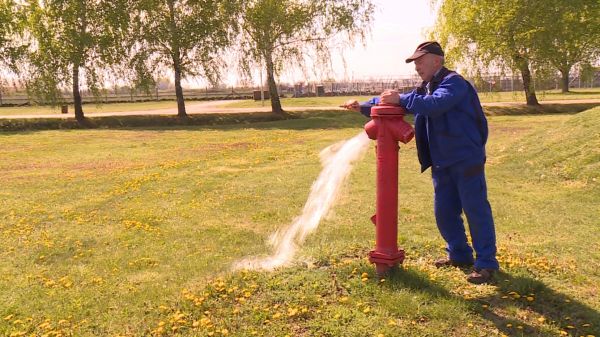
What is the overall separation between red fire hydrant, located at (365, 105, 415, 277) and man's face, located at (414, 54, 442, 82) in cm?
51

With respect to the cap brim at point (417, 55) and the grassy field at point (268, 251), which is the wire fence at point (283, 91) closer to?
the grassy field at point (268, 251)

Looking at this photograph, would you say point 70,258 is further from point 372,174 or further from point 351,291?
point 372,174

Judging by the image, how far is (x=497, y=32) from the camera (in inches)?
1407

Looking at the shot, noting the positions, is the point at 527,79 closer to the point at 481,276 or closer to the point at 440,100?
the point at 481,276

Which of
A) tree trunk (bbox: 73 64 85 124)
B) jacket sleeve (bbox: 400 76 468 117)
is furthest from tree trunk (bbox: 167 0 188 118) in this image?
jacket sleeve (bbox: 400 76 468 117)

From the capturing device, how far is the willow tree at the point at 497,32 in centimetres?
3453

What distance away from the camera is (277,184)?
13.5m

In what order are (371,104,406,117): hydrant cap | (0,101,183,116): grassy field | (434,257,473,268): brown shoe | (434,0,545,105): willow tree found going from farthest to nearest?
(0,101,183,116): grassy field
(434,0,545,105): willow tree
(434,257,473,268): brown shoe
(371,104,406,117): hydrant cap

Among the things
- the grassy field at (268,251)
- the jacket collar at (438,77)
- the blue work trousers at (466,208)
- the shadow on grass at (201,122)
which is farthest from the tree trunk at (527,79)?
the jacket collar at (438,77)

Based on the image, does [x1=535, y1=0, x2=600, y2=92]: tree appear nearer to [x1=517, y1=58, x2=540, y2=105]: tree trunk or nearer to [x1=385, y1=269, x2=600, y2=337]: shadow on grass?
[x1=517, y1=58, x2=540, y2=105]: tree trunk

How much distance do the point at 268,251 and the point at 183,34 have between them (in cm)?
3241

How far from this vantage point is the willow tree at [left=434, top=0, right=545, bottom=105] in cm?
3453

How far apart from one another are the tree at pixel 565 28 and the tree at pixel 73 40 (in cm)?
2919

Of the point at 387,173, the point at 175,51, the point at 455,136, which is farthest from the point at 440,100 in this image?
A: the point at 175,51
